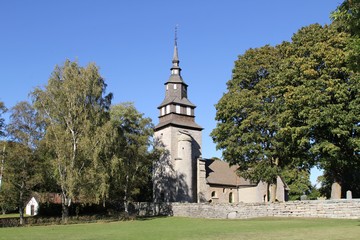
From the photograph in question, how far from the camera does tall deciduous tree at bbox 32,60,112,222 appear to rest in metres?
32.1

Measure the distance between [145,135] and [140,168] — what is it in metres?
3.85

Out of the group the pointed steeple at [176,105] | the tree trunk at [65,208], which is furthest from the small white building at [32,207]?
the pointed steeple at [176,105]

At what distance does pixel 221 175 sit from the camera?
189ft

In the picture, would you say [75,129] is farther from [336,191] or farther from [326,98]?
[336,191]

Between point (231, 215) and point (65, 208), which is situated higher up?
point (65, 208)

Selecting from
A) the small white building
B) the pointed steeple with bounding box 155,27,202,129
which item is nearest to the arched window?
the pointed steeple with bounding box 155,27,202,129

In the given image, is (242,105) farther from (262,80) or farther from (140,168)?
(140,168)

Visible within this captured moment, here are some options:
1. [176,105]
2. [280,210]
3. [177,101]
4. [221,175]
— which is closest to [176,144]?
[176,105]

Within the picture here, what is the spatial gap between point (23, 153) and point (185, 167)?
25.2m

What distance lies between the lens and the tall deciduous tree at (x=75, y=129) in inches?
1264

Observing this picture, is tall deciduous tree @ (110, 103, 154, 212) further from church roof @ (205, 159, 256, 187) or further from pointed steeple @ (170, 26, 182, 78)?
pointed steeple @ (170, 26, 182, 78)

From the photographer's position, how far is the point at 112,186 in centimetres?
3809

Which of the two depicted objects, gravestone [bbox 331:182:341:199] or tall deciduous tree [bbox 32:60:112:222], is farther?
tall deciduous tree [bbox 32:60:112:222]

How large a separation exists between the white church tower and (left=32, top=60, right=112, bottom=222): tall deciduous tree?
64.9ft
